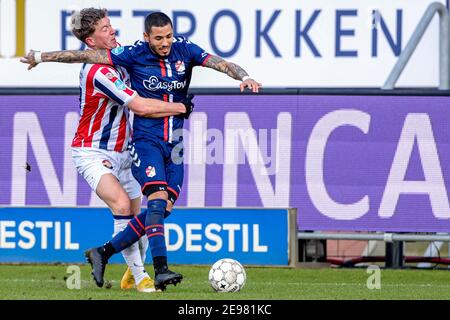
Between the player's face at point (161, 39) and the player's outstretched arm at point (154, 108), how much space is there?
1.21 ft

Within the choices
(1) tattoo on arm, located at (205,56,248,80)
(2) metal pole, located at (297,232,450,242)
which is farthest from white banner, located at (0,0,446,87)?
(1) tattoo on arm, located at (205,56,248,80)

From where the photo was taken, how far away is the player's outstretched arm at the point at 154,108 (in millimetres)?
11016

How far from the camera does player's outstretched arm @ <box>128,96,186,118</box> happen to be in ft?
36.1

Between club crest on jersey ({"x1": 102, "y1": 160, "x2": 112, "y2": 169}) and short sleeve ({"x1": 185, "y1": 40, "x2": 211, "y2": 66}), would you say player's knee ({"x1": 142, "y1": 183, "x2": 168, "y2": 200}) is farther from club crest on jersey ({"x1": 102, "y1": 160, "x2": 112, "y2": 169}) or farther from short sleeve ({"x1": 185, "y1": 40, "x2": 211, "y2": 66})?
short sleeve ({"x1": 185, "y1": 40, "x2": 211, "y2": 66})

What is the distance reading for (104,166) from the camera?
1146 cm

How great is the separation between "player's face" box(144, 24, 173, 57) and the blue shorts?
0.68 metres

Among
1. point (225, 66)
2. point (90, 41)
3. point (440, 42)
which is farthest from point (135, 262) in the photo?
point (440, 42)

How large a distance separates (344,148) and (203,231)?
1.63 m

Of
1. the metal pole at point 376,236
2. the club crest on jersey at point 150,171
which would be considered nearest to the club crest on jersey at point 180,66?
the club crest on jersey at point 150,171

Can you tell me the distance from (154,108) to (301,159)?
360cm

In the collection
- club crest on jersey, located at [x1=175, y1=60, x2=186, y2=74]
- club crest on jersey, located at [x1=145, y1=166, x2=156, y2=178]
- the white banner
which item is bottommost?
club crest on jersey, located at [x1=145, y1=166, x2=156, y2=178]

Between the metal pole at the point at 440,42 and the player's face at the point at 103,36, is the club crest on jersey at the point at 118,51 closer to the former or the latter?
the player's face at the point at 103,36

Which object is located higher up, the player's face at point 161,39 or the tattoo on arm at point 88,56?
the player's face at point 161,39

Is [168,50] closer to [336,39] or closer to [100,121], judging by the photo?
[100,121]
